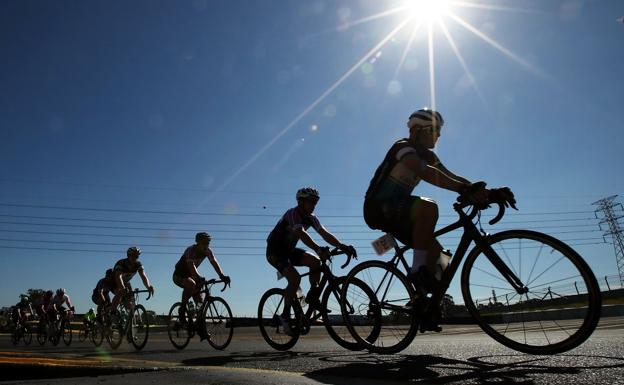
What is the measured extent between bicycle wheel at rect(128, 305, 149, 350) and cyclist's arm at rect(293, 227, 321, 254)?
5.23 meters

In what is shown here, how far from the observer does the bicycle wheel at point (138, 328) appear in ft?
31.0

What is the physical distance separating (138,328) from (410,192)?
7.88m

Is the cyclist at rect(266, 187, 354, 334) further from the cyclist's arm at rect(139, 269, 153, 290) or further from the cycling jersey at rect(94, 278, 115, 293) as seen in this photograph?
the cycling jersey at rect(94, 278, 115, 293)

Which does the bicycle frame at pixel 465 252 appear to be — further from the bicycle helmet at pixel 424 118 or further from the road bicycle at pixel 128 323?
the road bicycle at pixel 128 323

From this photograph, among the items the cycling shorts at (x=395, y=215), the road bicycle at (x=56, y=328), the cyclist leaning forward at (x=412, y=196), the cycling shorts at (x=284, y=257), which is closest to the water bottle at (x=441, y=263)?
the cyclist leaning forward at (x=412, y=196)

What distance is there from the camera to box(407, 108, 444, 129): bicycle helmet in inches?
164

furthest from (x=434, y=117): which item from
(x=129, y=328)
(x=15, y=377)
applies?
(x=129, y=328)

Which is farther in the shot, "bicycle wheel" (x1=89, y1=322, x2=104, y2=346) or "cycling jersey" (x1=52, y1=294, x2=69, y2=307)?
"cycling jersey" (x1=52, y1=294, x2=69, y2=307)

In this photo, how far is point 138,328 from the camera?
980 centimetres

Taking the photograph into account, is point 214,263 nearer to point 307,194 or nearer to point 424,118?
point 307,194

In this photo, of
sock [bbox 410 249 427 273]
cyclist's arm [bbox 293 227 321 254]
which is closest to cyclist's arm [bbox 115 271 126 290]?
cyclist's arm [bbox 293 227 321 254]

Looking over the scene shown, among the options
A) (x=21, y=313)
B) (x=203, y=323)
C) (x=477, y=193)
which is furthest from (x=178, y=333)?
(x=21, y=313)

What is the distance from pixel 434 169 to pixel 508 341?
142 centimetres

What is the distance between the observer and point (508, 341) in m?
3.40
